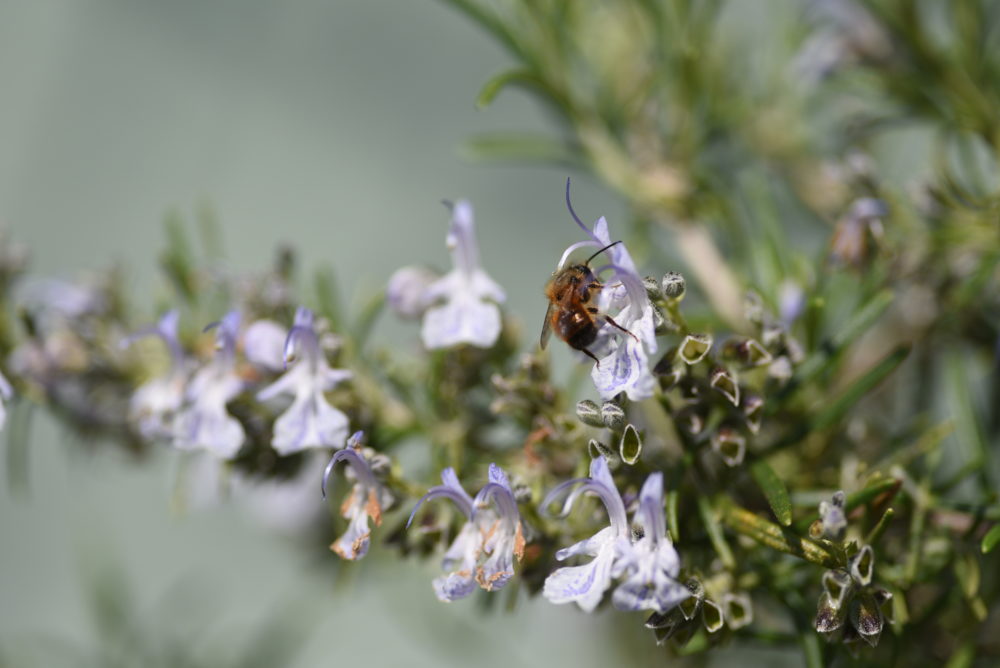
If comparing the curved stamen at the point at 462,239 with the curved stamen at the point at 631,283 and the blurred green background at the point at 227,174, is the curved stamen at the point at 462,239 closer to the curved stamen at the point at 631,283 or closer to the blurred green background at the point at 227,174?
the curved stamen at the point at 631,283

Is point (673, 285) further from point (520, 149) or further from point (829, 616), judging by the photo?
point (520, 149)

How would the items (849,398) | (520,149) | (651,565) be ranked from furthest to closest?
(520,149)
(849,398)
(651,565)

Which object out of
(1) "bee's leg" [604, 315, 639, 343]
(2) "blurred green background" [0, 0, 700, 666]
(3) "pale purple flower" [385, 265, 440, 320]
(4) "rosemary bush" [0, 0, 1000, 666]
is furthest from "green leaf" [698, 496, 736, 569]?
(2) "blurred green background" [0, 0, 700, 666]

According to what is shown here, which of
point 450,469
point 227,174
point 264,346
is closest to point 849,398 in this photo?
point 450,469

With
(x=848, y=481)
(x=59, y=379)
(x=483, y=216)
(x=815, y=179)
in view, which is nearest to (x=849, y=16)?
(x=815, y=179)

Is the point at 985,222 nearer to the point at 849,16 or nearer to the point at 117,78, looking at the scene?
the point at 849,16

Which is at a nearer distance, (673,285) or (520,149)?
(673,285)

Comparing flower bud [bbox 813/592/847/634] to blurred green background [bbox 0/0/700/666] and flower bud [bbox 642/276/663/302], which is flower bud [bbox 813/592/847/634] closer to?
flower bud [bbox 642/276/663/302]
